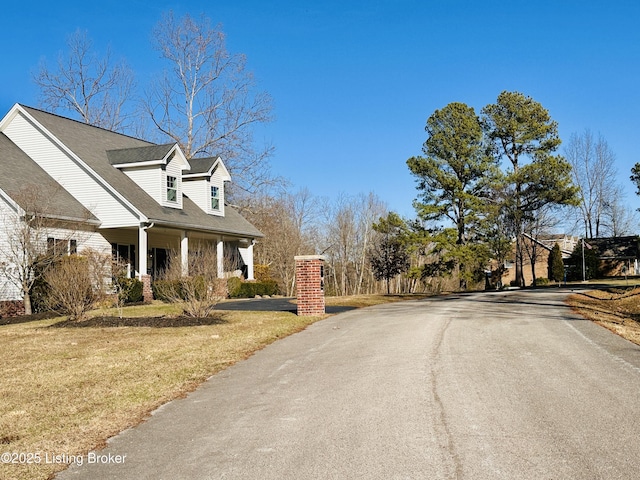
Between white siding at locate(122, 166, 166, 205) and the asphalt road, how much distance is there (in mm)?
17394

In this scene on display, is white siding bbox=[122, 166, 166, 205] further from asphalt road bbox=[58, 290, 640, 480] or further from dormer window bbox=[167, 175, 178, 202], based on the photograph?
asphalt road bbox=[58, 290, 640, 480]

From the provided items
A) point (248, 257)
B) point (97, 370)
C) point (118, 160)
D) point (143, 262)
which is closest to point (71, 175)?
point (118, 160)

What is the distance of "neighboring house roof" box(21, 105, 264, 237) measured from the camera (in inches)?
966

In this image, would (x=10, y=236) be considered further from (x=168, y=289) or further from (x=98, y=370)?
(x=98, y=370)

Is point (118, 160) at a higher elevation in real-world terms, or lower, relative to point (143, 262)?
higher

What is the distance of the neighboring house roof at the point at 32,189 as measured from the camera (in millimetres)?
19938

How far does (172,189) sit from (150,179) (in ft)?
3.75

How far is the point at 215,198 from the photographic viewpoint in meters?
31.5

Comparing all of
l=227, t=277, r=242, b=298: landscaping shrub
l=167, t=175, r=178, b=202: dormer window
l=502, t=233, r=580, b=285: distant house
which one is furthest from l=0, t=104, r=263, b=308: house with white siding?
l=502, t=233, r=580, b=285: distant house

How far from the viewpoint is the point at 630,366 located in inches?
333

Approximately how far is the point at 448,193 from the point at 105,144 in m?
20.6

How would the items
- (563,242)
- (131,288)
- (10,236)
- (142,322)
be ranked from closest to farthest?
(142,322)
(10,236)
(131,288)
(563,242)

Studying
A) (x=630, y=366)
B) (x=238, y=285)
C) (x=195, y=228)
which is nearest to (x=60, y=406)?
(x=630, y=366)

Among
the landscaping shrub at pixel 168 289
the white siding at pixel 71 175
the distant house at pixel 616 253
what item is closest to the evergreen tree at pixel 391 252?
the landscaping shrub at pixel 168 289
